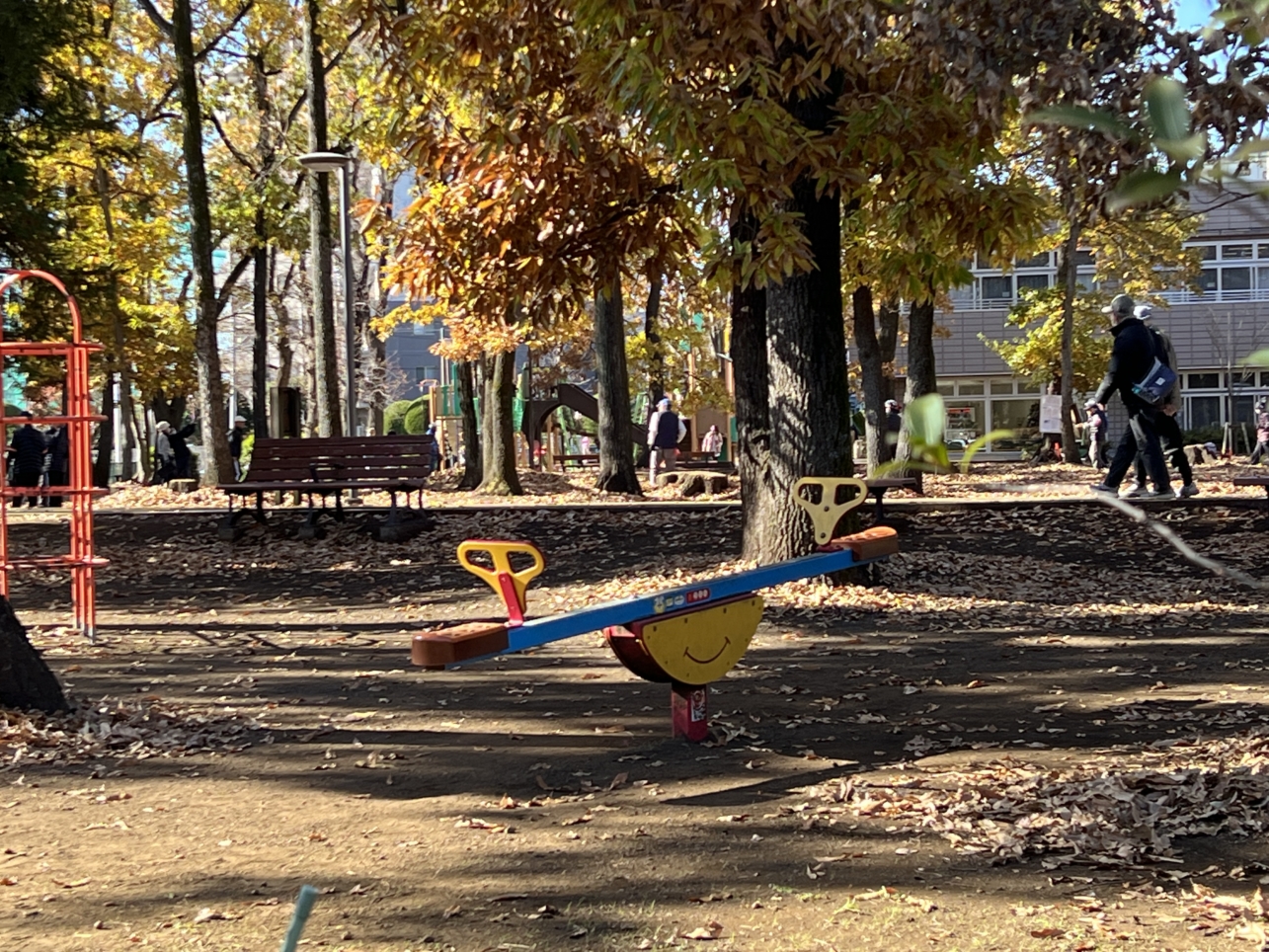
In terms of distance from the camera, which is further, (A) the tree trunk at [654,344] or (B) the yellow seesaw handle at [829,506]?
(A) the tree trunk at [654,344]

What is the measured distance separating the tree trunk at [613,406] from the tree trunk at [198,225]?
18.8 ft

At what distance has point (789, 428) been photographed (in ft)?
34.2

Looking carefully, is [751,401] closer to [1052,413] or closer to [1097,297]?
[1052,413]

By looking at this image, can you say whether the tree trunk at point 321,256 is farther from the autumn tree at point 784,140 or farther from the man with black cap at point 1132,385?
the man with black cap at point 1132,385

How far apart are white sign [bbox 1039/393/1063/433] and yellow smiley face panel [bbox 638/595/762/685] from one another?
79.4 ft

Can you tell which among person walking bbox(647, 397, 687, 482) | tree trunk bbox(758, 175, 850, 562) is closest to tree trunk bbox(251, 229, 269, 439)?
person walking bbox(647, 397, 687, 482)

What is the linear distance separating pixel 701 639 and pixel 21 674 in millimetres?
3139

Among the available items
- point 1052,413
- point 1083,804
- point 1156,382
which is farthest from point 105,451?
point 1083,804

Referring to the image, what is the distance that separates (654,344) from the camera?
33.9 metres

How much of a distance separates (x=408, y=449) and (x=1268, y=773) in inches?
448

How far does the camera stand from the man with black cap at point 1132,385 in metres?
11.5

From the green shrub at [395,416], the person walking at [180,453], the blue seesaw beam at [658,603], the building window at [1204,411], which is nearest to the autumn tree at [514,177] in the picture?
the blue seesaw beam at [658,603]

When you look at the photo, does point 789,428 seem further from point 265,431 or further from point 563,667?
point 265,431

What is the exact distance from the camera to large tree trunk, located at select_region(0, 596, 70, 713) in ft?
20.9
